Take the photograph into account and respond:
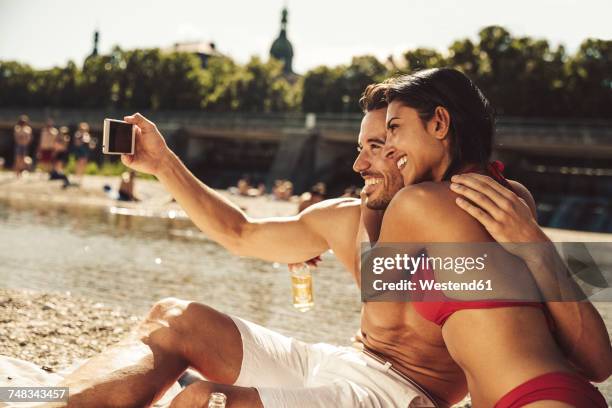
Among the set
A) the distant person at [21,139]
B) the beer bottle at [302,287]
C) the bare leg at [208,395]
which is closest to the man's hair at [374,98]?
the beer bottle at [302,287]

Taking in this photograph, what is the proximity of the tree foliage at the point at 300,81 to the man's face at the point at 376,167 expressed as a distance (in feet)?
130

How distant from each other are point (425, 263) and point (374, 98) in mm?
1138

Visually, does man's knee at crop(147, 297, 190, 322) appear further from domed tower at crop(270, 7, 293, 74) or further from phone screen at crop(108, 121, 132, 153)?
domed tower at crop(270, 7, 293, 74)

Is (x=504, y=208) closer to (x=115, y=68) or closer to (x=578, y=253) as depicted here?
(x=578, y=253)

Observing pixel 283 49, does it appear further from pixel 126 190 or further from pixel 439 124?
pixel 439 124

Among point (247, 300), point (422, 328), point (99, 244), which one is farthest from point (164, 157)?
point (99, 244)

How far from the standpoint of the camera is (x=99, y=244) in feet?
30.8

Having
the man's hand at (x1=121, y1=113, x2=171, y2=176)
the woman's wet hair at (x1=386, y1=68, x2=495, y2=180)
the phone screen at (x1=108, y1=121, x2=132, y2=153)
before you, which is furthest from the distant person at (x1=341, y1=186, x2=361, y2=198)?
the woman's wet hair at (x1=386, y1=68, x2=495, y2=180)

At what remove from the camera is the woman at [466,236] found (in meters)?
1.67

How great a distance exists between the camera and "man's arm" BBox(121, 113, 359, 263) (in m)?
2.97

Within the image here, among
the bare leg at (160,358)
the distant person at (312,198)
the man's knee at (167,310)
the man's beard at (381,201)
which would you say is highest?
the man's beard at (381,201)

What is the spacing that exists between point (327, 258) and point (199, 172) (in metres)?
33.4

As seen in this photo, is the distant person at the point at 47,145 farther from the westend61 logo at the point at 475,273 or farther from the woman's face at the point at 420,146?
the westend61 logo at the point at 475,273

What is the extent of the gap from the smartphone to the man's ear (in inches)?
55.3
